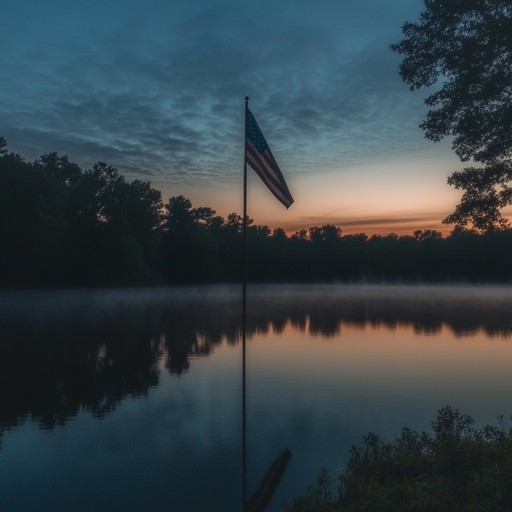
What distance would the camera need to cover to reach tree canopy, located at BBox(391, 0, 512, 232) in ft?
62.1

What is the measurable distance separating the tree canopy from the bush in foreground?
11.1 meters

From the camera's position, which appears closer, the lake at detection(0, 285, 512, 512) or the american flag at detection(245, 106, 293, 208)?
the lake at detection(0, 285, 512, 512)

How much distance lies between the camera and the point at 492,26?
18438 millimetres

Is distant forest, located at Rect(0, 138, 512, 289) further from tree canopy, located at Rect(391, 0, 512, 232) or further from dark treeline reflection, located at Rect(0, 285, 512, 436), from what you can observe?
tree canopy, located at Rect(391, 0, 512, 232)

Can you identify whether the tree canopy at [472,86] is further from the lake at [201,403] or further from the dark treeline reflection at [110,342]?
the dark treeline reflection at [110,342]

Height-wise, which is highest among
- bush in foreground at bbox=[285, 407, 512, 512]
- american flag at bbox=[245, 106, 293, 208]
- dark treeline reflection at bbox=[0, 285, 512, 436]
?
american flag at bbox=[245, 106, 293, 208]

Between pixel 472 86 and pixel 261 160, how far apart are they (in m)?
8.65

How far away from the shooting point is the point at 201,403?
67.4 feet

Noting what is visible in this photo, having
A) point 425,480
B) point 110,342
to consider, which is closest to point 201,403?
point 425,480

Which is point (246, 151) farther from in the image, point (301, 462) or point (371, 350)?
point (371, 350)

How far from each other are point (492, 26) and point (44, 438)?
692 inches

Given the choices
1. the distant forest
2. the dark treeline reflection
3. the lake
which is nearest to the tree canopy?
the lake

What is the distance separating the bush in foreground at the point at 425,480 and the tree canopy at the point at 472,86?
1107 cm

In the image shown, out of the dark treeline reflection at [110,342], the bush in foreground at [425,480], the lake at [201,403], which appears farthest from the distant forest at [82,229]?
the bush in foreground at [425,480]
